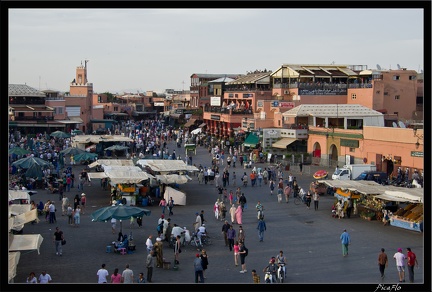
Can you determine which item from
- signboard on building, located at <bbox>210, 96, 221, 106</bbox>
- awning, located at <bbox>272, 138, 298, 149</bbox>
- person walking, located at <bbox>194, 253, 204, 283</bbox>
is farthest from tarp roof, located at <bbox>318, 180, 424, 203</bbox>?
signboard on building, located at <bbox>210, 96, 221, 106</bbox>

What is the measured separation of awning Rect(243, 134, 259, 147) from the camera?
152 feet

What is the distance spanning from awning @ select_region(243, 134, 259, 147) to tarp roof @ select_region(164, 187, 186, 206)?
21.4m

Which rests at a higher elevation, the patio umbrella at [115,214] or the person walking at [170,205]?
the patio umbrella at [115,214]

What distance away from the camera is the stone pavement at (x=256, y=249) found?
1504 centimetres

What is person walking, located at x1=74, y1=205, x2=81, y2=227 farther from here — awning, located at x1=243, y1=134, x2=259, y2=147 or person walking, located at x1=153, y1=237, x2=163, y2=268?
awning, located at x1=243, y1=134, x2=259, y2=147

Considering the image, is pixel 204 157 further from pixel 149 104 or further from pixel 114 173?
pixel 149 104

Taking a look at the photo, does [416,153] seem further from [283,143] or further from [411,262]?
[411,262]

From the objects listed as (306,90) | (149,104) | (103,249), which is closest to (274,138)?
(306,90)

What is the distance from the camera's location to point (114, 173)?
26.1 meters

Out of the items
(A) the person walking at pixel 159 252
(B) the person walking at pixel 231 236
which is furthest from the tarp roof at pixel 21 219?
(B) the person walking at pixel 231 236

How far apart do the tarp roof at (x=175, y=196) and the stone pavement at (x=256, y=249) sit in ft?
0.79

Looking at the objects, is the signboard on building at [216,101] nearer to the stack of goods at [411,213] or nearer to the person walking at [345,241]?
the stack of goods at [411,213]

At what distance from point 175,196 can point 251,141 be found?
73.3 ft
